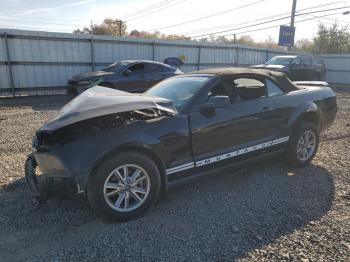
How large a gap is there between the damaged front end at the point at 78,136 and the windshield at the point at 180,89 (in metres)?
0.47

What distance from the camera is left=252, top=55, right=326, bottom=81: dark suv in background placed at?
1566 cm

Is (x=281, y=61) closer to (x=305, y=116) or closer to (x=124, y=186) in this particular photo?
(x=305, y=116)

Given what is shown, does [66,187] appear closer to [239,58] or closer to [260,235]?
[260,235]

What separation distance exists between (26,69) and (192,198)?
38.4 feet

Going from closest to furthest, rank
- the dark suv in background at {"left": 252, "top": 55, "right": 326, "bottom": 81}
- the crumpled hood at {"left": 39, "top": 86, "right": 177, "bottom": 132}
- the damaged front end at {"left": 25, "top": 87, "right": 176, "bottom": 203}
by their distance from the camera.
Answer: the damaged front end at {"left": 25, "top": 87, "right": 176, "bottom": 203} → the crumpled hood at {"left": 39, "top": 86, "right": 177, "bottom": 132} → the dark suv in background at {"left": 252, "top": 55, "right": 326, "bottom": 81}

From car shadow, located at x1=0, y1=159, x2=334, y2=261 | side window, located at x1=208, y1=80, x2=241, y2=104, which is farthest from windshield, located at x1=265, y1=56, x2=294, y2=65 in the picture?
side window, located at x1=208, y1=80, x2=241, y2=104

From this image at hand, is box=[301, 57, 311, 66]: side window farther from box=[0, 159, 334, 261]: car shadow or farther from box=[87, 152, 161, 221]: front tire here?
box=[87, 152, 161, 221]: front tire

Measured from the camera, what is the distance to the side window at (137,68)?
1186 cm

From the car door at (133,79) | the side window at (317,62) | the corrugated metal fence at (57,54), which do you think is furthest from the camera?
the side window at (317,62)

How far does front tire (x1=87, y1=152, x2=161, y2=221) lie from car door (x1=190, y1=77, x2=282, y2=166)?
677 millimetres

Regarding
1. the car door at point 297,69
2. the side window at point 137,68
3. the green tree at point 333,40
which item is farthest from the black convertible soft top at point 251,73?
the green tree at point 333,40

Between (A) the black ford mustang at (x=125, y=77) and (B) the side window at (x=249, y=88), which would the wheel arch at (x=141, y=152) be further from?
(A) the black ford mustang at (x=125, y=77)

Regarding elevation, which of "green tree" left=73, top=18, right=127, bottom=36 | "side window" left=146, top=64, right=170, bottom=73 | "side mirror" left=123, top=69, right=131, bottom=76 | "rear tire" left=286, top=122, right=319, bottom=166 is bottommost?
"rear tire" left=286, top=122, right=319, bottom=166

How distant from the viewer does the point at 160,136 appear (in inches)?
138
